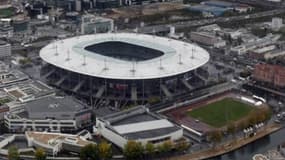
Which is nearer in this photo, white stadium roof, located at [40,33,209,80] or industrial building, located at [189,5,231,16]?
white stadium roof, located at [40,33,209,80]

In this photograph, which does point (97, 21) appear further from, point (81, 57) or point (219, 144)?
point (219, 144)

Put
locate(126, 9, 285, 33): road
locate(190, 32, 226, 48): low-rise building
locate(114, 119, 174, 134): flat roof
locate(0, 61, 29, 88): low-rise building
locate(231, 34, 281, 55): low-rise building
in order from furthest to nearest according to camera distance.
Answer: locate(126, 9, 285, 33): road, locate(190, 32, 226, 48): low-rise building, locate(231, 34, 281, 55): low-rise building, locate(0, 61, 29, 88): low-rise building, locate(114, 119, 174, 134): flat roof

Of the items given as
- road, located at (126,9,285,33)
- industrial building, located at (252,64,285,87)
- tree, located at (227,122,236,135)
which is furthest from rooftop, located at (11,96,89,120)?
road, located at (126,9,285,33)

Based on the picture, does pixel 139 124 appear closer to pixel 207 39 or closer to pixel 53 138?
pixel 53 138

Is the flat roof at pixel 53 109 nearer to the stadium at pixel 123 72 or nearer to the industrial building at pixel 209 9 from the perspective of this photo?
the stadium at pixel 123 72

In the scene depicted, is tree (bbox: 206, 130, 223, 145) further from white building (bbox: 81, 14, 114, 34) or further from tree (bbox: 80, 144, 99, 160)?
white building (bbox: 81, 14, 114, 34)

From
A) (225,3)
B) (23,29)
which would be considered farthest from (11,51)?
(225,3)
